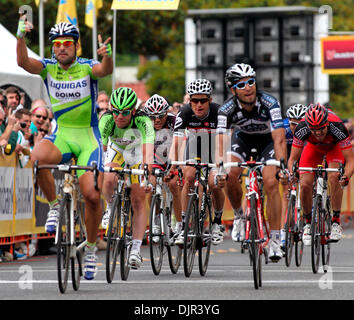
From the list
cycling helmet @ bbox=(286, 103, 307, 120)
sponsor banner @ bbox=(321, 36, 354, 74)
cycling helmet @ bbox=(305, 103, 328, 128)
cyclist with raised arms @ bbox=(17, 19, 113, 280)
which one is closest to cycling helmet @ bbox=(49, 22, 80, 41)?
cyclist with raised arms @ bbox=(17, 19, 113, 280)

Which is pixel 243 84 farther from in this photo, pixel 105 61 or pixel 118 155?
pixel 105 61

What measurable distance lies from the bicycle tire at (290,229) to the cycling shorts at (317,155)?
0.60m

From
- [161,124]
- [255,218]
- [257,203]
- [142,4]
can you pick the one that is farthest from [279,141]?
[142,4]

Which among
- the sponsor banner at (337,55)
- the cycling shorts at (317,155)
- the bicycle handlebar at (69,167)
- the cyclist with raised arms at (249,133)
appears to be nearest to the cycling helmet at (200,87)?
the cyclist with raised arms at (249,133)

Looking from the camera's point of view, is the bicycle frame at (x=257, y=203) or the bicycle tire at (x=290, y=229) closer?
the bicycle frame at (x=257, y=203)

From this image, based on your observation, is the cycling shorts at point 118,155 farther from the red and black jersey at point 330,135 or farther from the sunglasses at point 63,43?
the red and black jersey at point 330,135

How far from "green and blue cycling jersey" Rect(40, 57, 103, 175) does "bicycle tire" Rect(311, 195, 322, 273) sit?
9.63ft

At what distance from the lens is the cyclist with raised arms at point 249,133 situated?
12461mm
